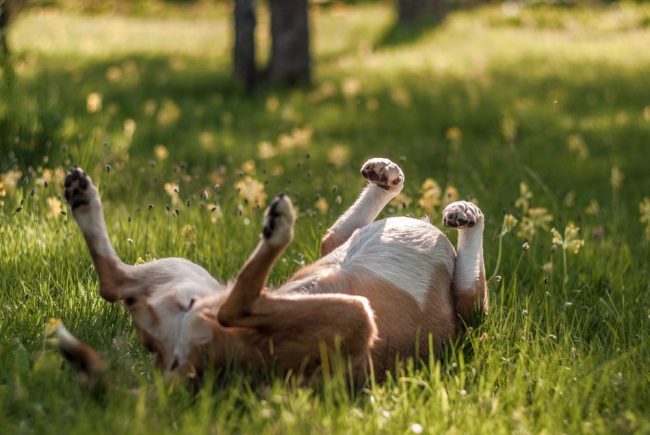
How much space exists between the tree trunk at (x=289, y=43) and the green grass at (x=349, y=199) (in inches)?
9.7

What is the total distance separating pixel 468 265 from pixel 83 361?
147cm

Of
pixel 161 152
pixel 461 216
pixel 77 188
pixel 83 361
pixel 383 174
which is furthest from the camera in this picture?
pixel 161 152

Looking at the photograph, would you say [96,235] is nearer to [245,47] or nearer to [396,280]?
[396,280]

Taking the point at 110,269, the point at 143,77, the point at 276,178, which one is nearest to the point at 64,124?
the point at 276,178

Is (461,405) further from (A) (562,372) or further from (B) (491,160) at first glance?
(B) (491,160)

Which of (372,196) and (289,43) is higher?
(289,43)

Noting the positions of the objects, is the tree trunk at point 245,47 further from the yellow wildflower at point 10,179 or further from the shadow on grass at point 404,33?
the yellow wildflower at point 10,179

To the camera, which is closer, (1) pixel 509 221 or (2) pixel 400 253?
(2) pixel 400 253

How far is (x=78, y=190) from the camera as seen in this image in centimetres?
327

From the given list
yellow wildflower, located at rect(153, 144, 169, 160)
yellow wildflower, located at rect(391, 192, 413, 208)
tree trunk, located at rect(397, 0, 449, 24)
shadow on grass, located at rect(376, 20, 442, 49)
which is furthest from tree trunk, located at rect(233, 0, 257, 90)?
tree trunk, located at rect(397, 0, 449, 24)

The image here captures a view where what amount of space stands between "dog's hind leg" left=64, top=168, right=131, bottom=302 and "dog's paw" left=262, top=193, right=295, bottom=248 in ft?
2.17

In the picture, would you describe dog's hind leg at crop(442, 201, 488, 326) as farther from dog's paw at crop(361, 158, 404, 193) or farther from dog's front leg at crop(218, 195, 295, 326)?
dog's front leg at crop(218, 195, 295, 326)

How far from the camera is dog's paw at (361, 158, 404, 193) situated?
3.99 metres

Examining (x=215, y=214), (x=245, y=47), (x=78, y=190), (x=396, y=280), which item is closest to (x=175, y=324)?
(x=78, y=190)
